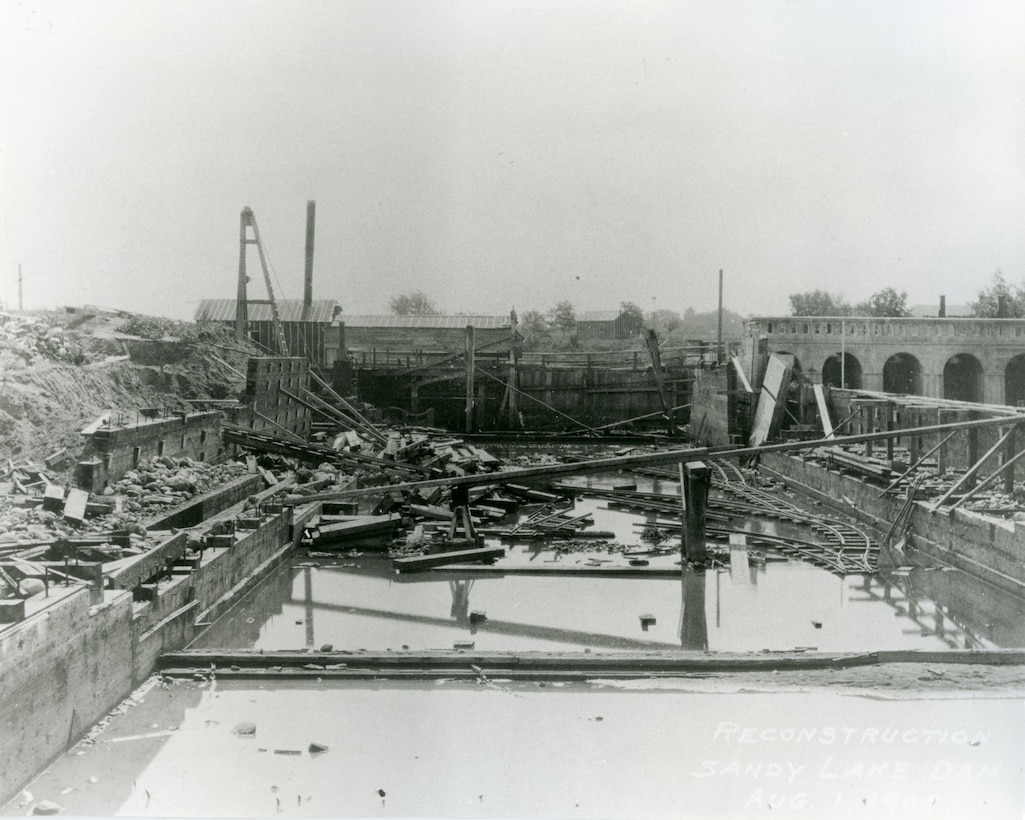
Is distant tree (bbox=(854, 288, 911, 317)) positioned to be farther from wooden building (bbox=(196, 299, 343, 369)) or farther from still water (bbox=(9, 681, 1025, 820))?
still water (bbox=(9, 681, 1025, 820))

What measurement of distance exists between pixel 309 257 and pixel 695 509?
27.4 meters

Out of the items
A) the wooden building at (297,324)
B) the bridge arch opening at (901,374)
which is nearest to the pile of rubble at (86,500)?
the wooden building at (297,324)

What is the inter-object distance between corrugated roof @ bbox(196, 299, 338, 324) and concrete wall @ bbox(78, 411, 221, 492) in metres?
17.7

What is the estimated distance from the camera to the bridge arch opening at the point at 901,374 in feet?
117

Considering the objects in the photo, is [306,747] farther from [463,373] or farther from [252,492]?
[463,373]

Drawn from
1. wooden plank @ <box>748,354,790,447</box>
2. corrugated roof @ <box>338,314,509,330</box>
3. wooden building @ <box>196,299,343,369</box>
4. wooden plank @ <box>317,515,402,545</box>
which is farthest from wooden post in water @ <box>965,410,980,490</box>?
corrugated roof @ <box>338,314,509,330</box>

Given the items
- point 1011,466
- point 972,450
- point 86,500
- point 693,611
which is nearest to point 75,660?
point 86,500

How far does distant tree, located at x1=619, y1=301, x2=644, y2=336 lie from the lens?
54375 millimetres

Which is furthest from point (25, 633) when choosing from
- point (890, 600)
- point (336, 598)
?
point (890, 600)

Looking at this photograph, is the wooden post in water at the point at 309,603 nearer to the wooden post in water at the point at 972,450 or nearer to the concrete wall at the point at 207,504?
the concrete wall at the point at 207,504

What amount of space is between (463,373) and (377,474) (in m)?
13.4

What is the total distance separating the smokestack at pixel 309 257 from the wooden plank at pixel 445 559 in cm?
2512

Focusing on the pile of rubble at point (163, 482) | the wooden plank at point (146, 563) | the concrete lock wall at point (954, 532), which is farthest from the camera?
the pile of rubble at point (163, 482)

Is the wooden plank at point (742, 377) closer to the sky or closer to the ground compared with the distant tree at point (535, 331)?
closer to the ground
